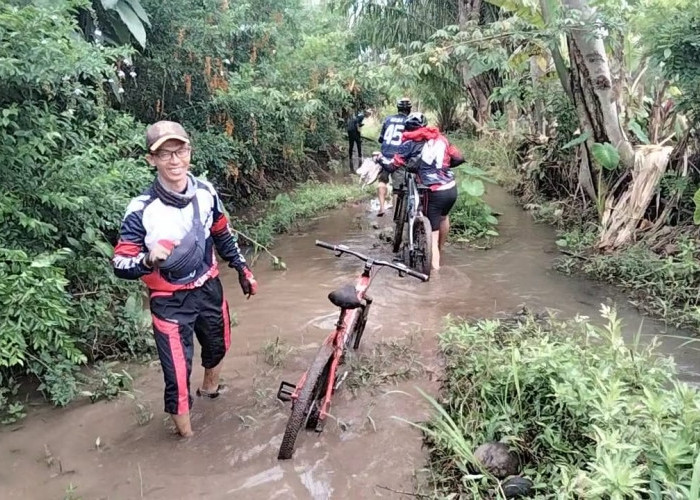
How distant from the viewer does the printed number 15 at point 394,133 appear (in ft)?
26.4

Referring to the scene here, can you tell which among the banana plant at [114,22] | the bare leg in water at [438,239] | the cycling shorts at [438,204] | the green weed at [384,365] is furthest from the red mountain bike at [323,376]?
the banana plant at [114,22]

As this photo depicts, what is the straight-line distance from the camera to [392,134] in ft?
26.5

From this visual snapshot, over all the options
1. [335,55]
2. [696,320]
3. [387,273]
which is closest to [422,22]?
[335,55]

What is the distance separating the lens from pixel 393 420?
3.97 meters

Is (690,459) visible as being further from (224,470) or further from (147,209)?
(147,209)

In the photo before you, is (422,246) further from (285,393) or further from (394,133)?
(285,393)

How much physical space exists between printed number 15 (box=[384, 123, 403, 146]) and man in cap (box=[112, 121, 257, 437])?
14.9ft

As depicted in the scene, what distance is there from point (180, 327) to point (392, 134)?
5135mm

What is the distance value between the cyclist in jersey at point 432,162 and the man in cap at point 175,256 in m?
3.35

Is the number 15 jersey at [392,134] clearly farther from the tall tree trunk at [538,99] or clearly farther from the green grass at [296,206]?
the tall tree trunk at [538,99]

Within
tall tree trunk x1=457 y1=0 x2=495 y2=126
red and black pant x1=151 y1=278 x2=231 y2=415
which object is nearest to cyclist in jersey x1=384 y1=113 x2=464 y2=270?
red and black pant x1=151 y1=278 x2=231 y2=415

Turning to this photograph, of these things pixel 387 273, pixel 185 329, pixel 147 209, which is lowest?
pixel 387 273

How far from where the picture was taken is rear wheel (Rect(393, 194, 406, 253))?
757 centimetres

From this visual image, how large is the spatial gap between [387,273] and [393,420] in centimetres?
329
